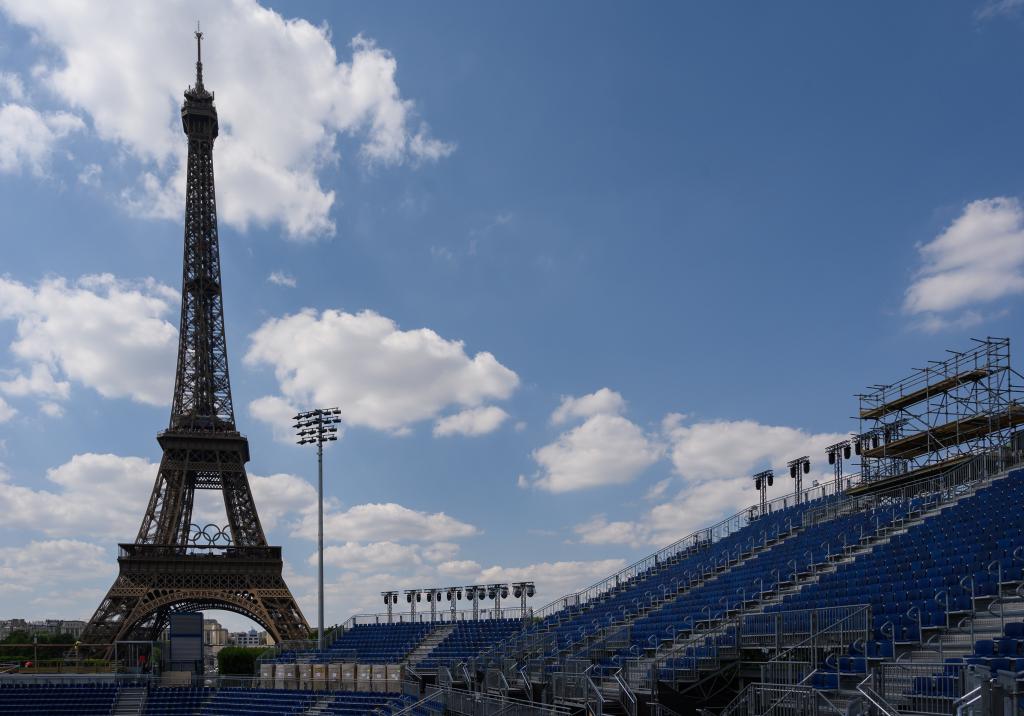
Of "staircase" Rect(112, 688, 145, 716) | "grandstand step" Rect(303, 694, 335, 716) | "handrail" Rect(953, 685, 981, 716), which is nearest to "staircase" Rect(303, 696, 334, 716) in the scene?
"grandstand step" Rect(303, 694, 335, 716)

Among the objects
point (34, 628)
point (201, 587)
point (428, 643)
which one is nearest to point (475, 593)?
point (428, 643)

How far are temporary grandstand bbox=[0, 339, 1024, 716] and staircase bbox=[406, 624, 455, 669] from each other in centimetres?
15

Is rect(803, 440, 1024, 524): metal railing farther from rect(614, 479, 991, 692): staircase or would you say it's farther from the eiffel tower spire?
the eiffel tower spire

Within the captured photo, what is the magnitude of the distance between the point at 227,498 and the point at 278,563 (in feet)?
24.4

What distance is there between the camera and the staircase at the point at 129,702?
3944 centimetres

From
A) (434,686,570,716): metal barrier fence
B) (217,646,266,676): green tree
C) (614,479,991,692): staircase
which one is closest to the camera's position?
(614,479,991,692): staircase

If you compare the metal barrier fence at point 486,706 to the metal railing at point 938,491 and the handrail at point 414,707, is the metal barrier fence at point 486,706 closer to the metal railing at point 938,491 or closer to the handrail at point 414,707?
the handrail at point 414,707

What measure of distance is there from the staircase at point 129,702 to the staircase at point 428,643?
11536mm

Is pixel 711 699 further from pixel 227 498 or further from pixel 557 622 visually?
pixel 227 498

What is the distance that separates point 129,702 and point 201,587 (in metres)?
21.2

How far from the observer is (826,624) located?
64.7ft

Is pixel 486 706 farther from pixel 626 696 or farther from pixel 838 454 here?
pixel 838 454

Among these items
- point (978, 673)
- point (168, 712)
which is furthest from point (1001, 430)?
point (168, 712)

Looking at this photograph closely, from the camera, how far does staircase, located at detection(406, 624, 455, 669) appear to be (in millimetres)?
38281
